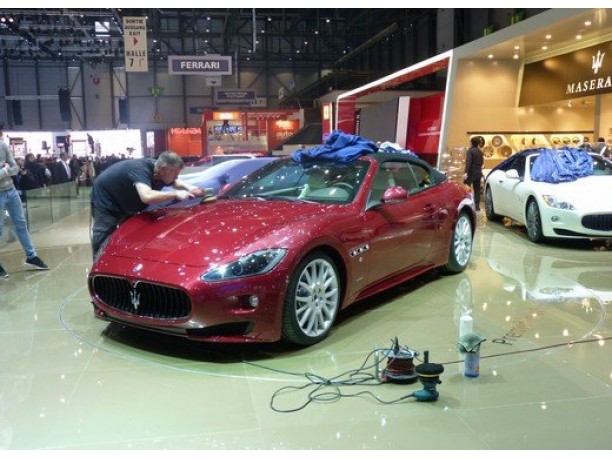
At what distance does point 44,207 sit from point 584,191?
354 inches

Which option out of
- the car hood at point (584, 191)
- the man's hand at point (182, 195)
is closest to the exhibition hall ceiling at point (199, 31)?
the car hood at point (584, 191)

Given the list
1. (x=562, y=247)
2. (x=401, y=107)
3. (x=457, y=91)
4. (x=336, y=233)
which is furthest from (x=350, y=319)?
(x=401, y=107)

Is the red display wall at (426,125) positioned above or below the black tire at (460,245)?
above

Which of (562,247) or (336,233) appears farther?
(562,247)

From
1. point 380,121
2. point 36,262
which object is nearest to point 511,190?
point 36,262

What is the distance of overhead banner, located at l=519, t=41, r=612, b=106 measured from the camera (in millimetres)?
11516

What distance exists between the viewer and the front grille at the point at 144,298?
3.44 m

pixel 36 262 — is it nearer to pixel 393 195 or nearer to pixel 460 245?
pixel 393 195

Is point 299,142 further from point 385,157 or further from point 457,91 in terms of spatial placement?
point 385,157

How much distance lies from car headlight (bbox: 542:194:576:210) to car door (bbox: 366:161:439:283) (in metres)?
2.59

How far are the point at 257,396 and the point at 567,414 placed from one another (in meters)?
1.58

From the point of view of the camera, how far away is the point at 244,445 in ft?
8.55

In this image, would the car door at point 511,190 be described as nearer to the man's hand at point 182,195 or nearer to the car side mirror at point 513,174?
the car side mirror at point 513,174

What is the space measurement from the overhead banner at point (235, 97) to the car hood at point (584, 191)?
22.6 metres
